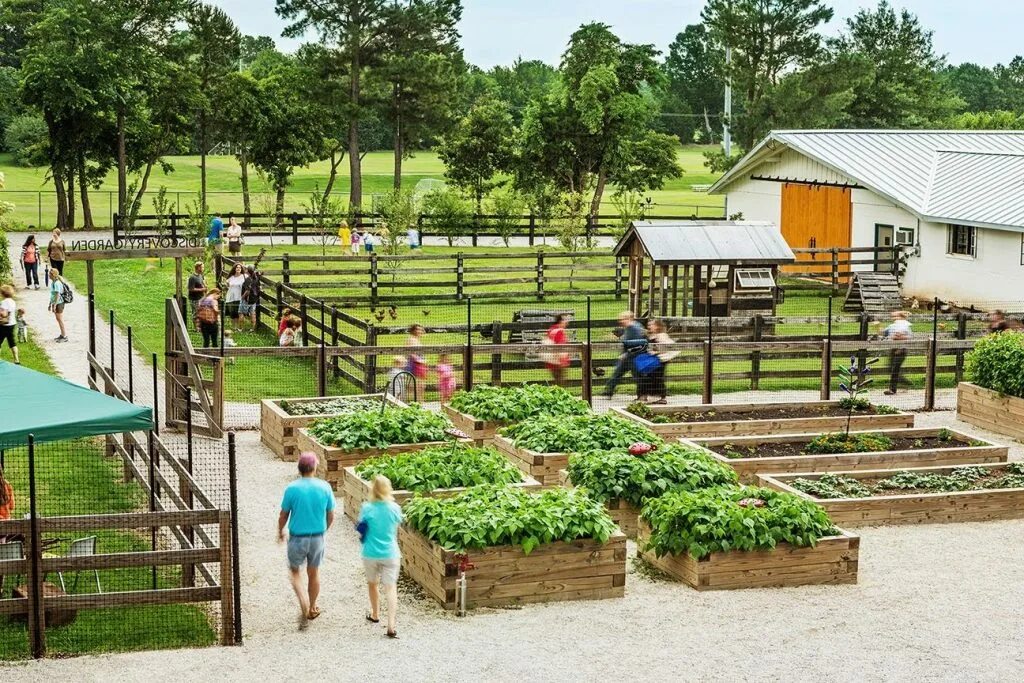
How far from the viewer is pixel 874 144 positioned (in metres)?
46.0

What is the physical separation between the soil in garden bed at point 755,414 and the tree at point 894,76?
58.8 meters

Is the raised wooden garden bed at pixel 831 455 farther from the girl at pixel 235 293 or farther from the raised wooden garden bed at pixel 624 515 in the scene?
the girl at pixel 235 293

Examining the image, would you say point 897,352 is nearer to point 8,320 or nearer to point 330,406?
point 330,406

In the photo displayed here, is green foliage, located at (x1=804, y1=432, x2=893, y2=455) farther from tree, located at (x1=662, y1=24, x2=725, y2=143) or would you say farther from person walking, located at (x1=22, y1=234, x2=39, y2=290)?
tree, located at (x1=662, y1=24, x2=725, y2=143)

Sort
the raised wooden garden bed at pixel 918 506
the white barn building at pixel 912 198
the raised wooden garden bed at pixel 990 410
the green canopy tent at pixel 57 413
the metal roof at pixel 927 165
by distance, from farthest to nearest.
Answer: the metal roof at pixel 927 165 < the white barn building at pixel 912 198 < the raised wooden garden bed at pixel 990 410 < the raised wooden garden bed at pixel 918 506 < the green canopy tent at pixel 57 413

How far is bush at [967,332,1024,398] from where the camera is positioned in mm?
22031

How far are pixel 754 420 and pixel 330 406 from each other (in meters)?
6.19

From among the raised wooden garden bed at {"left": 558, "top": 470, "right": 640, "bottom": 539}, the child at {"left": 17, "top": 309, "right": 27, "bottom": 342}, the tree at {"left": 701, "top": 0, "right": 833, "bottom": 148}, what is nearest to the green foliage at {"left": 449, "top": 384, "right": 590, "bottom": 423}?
the raised wooden garden bed at {"left": 558, "top": 470, "right": 640, "bottom": 539}

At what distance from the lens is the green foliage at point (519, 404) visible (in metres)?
20.0

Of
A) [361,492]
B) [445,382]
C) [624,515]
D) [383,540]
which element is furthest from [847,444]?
[383,540]

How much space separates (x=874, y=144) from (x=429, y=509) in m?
35.2

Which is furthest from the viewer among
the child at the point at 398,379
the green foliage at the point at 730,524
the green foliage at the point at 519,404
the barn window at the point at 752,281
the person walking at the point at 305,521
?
the barn window at the point at 752,281

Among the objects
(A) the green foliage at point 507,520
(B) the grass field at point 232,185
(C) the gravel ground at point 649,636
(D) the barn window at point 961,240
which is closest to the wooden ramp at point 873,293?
(D) the barn window at point 961,240

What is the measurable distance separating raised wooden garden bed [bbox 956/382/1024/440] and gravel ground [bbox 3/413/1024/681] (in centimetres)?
702
